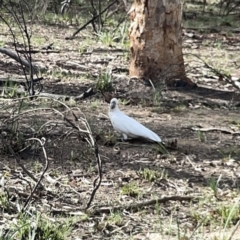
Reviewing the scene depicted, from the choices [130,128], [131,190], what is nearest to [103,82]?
[130,128]

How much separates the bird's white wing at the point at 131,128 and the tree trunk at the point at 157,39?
97.4 inches

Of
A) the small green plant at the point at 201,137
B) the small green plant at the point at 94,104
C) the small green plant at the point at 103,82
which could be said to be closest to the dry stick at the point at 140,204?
the small green plant at the point at 201,137

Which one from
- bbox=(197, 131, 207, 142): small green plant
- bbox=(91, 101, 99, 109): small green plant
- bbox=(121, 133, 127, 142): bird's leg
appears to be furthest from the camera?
bbox=(91, 101, 99, 109): small green plant

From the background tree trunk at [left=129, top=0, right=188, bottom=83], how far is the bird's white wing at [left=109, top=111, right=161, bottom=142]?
97.5 inches

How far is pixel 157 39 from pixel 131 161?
2.85m

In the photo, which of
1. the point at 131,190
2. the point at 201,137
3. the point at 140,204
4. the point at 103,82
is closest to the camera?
the point at 140,204

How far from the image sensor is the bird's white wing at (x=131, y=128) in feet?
17.0

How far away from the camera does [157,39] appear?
7.66 meters

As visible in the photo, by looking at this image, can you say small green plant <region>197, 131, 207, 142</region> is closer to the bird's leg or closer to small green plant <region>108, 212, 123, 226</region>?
the bird's leg

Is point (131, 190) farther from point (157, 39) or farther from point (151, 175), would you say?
point (157, 39)

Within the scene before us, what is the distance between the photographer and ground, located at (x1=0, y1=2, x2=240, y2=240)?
13.0 ft

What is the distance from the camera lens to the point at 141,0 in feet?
25.0

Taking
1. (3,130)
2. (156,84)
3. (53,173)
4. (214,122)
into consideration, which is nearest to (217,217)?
(53,173)

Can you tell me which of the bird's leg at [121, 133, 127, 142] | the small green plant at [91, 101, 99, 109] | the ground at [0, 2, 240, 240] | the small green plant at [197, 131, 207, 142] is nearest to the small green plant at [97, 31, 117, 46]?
the ground at [0, 2, 240, 240]
